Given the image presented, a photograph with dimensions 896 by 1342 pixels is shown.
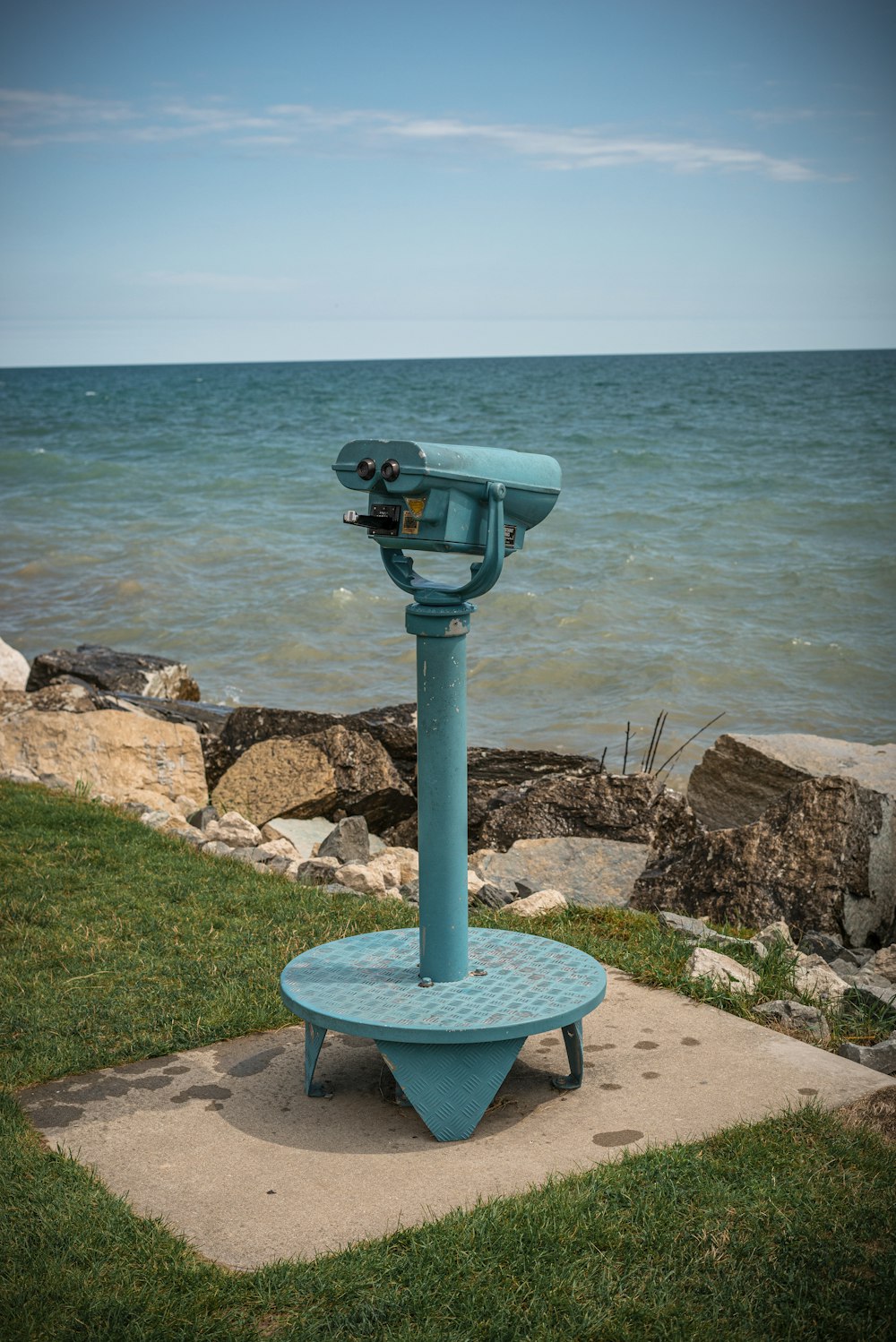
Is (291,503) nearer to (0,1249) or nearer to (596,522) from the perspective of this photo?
(596,522)

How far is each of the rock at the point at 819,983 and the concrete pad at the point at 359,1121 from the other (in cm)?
44

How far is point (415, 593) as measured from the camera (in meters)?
3.64

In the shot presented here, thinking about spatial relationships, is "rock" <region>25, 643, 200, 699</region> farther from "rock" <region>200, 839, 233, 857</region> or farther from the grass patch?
the grass patch

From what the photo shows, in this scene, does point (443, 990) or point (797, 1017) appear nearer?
point (443, 990)

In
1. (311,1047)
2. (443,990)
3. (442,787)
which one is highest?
(442,787)

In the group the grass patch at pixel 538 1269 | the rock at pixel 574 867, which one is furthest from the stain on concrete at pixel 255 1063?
the rock at pixel 574 867

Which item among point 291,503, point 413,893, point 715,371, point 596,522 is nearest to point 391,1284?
point 413,893

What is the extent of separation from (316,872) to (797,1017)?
2.40 m

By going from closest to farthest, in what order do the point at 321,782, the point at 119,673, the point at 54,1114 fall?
the point at 54,1114 < the point at 321,782 < the point at 119,673

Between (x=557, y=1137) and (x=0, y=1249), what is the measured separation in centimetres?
140

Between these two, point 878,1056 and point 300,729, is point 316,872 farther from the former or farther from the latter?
point 878,1056

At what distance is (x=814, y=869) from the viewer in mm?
5547

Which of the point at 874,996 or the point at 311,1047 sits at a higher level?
the point at 311,1047

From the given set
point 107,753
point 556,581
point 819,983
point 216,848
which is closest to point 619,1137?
point 819,983
